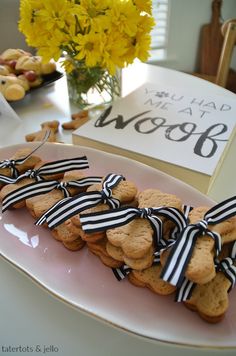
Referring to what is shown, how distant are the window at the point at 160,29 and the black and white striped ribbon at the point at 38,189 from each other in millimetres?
1449

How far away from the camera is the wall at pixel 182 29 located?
1.40m

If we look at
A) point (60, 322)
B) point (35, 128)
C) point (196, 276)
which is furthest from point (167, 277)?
point (35, 128)

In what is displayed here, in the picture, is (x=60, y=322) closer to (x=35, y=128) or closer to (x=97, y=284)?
(x=97, y=284)

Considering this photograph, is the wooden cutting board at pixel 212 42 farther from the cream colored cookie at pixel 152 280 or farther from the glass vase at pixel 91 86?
the cream colored cookie at pixel 152 280

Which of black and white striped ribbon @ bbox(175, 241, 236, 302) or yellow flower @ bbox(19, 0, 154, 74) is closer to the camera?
black and white striped ribbon @ bbox(175, 241, 236, 302)

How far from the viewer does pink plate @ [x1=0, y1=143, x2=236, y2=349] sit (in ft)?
1.08

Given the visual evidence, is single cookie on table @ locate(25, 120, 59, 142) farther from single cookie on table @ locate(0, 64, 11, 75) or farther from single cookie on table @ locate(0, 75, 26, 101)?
single cookie on table @ locate(0, 64, 11, 75)

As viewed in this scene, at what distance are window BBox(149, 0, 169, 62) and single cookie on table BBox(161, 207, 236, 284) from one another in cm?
152

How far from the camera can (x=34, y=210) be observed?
0.45 m

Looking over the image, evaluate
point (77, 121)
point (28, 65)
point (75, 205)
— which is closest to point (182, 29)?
point (28, 65)

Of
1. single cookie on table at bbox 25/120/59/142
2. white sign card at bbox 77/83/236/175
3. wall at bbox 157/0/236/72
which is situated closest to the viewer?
white sign card at bbox 77/83/236/175

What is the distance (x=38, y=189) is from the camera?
459mm

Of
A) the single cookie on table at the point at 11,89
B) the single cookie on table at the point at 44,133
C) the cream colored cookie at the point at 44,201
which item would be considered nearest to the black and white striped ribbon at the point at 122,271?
the cream colored cookie at the point at 44,201

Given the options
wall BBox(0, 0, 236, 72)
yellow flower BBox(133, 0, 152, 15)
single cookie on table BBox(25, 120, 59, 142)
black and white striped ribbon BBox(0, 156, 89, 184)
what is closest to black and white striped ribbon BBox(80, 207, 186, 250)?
black and white striped ribbon BBox(0, 156, 89, 184)
